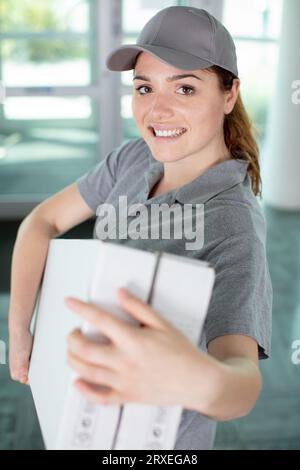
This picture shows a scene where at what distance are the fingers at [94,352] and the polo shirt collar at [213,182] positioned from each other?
18.3 inches

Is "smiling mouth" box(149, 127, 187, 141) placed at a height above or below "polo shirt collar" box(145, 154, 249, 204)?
above

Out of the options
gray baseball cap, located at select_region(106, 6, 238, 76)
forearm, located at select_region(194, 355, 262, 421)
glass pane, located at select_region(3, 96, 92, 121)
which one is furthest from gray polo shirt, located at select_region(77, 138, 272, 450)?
glass pane, located at select_region(3, 96, 92, 121)

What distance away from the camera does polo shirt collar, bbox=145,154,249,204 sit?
889mm

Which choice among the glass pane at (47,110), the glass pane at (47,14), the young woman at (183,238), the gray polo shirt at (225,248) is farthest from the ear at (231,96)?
the glass pane at (47,110)

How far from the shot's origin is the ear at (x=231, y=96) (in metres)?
0.98

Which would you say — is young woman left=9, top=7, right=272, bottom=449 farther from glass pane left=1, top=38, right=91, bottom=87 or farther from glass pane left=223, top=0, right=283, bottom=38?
glass pane left=223, top=0, right=283, bottom=38

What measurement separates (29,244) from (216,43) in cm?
54

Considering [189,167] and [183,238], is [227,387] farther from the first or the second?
[189,167]

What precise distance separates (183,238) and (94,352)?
39 cm

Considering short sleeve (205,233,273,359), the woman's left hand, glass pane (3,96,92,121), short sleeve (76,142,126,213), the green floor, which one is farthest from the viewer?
glass pane (3,96,92,121)

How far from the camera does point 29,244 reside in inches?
39.2

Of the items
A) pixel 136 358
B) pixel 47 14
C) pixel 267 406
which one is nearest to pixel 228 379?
pixel 136 358

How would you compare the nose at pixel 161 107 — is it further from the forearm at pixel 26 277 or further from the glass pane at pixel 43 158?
the glass pane at pixel 43 158
